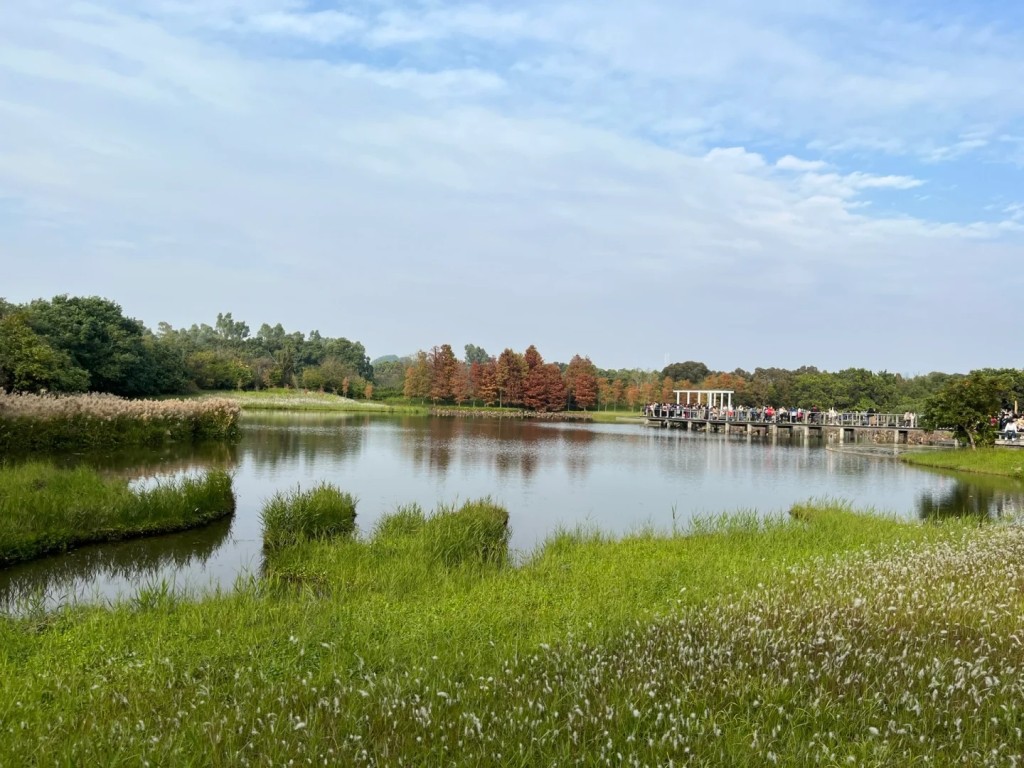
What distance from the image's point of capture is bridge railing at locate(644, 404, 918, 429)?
214ft

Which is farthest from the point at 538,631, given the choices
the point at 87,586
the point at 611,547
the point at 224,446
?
the point at 224,446

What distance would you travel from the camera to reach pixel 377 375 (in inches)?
4993

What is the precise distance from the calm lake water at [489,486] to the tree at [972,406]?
4.14 metres

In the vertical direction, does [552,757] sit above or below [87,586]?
above

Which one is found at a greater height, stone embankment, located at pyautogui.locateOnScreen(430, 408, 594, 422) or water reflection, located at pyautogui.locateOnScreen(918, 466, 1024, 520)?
stone embankment, located at pyautogui.locateOnScreen(430, 408, 594, 422)

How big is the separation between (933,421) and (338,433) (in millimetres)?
32873

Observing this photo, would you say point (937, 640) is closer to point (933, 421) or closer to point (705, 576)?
point (705, 576)

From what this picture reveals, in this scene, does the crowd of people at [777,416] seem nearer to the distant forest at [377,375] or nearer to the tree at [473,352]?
the distant forest at [377,375]

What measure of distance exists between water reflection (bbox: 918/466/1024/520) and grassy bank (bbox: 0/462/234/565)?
16.9m

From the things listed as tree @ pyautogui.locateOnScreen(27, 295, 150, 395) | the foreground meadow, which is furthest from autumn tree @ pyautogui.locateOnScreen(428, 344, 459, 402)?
the foreground meadow

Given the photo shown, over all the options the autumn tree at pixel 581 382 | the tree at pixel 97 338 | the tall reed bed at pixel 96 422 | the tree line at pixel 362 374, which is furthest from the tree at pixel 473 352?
the tall reed bed at pixel 96 422

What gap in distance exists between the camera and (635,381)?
113562 millimetres

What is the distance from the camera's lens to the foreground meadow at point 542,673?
4102mm

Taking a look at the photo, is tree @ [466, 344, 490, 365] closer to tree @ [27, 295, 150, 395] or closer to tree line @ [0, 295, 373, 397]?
tree line @ [0, 295, 373, 397]
